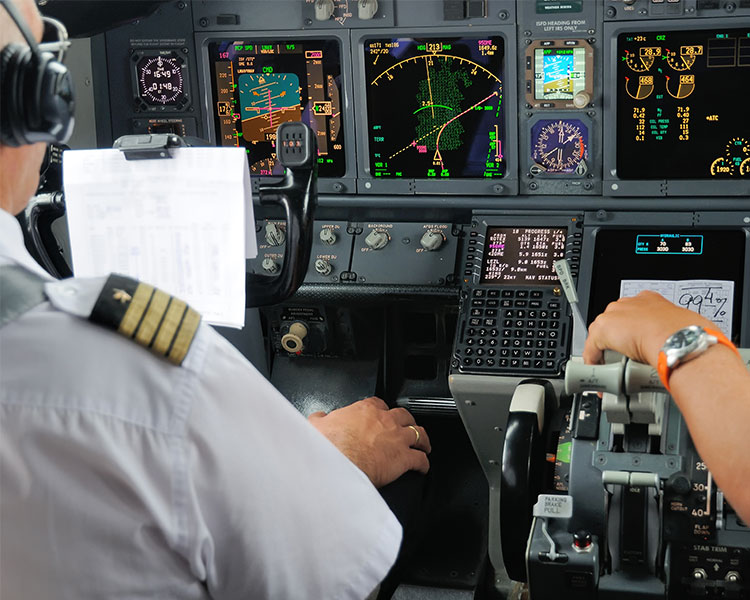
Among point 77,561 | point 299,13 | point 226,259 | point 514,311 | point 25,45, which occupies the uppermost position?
point 299,13

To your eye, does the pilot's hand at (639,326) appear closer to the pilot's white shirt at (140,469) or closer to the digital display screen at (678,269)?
the pilot's white shirt at (140,469)

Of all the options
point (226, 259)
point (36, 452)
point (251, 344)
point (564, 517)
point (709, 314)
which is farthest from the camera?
point (251, 344)

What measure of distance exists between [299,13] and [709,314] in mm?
1521

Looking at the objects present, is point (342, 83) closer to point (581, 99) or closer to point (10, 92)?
point (581, 99)

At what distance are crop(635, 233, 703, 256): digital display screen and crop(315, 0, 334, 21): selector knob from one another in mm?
1151

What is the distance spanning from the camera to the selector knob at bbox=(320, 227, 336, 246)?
302cm

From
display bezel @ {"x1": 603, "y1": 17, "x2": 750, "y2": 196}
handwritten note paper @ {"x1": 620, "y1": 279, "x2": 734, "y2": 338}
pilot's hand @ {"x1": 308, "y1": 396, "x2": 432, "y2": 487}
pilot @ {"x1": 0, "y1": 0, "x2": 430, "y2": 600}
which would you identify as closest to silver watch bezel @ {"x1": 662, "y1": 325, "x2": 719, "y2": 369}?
pilot @ {"x1": 0, "y1": 0, "x2": 430, "y2": 600}

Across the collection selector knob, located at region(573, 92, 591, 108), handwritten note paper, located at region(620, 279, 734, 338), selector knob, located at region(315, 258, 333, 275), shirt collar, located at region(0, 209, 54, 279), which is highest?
selector knob, located at region(573, 92, 591, 108)

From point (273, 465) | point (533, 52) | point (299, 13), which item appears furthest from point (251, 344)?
point (273, 465)

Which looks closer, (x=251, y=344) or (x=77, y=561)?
(x=77, y=561)

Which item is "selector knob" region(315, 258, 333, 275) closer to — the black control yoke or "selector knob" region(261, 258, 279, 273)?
"selector knob" region(261, 258, 279, 273)

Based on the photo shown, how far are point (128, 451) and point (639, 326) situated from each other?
2.84 ft

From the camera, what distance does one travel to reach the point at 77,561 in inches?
37.9

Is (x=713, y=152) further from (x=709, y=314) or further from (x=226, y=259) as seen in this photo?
(x=226, y=259)
